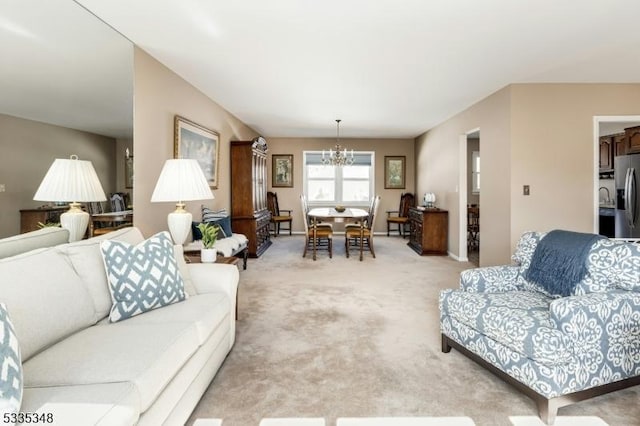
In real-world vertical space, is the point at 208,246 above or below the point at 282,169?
below

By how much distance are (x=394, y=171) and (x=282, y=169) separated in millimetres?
2760

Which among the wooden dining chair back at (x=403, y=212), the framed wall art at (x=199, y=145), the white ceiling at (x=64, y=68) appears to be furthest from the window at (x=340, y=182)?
the white ceiling at (x=64, y=68)

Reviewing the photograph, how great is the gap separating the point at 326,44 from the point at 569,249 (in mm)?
2359

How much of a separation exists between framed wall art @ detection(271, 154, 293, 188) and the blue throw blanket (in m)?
6.89

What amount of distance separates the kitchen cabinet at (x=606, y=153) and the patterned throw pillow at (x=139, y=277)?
6795 millimetres

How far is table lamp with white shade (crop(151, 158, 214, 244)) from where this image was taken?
288 centimetres

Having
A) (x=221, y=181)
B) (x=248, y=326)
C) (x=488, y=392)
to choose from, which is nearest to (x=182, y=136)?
(x=221, y=181)

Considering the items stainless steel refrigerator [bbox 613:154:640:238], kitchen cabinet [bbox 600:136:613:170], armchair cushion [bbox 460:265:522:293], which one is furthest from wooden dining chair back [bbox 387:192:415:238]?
armchair cushion [bbox 460:265:522:293]

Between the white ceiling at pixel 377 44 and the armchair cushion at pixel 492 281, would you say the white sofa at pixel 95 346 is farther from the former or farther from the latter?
the armchair cushion at pixel 492 281

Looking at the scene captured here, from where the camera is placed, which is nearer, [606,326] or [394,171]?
[606,326]

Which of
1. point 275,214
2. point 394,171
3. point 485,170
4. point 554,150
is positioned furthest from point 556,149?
point 275,214

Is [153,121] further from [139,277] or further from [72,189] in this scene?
[139,277]

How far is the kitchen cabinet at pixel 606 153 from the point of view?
590 cm

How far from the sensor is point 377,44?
3070mm
